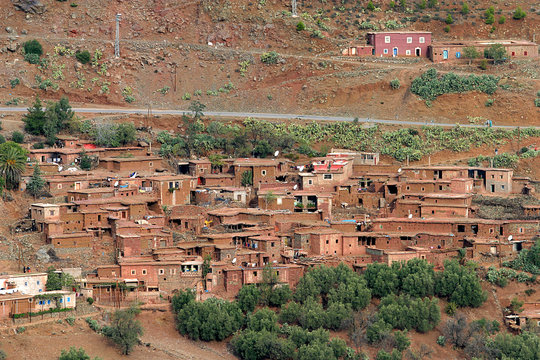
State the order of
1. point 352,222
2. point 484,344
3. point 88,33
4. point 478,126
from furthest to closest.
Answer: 1. point 88,33
2. point 478,126
3. point 352,222
4. point 484,344

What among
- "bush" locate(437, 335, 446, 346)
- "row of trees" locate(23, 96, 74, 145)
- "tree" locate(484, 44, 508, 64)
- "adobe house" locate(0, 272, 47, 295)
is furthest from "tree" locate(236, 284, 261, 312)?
"tree" locate(484, 44, 508, 64)

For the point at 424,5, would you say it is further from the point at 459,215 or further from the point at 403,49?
the point at 459,215

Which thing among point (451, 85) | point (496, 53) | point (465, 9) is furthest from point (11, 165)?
point (465, 9)

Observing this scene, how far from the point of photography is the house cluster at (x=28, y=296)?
5069 cm

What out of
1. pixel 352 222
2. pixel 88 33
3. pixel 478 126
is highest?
pixel 88 33

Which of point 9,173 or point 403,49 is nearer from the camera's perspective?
point 9,173

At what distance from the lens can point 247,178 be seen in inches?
2534

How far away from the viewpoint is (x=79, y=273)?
53906 millimetres

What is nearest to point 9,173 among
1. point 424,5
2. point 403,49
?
point 403,49

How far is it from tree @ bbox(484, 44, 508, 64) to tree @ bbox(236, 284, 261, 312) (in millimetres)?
29552

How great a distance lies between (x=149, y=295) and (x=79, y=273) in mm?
2796

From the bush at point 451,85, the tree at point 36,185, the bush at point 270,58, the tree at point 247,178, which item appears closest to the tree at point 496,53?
the bush at point 451,85

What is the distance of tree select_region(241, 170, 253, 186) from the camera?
64312mm

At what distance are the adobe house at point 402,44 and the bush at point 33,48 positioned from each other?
1891cm
